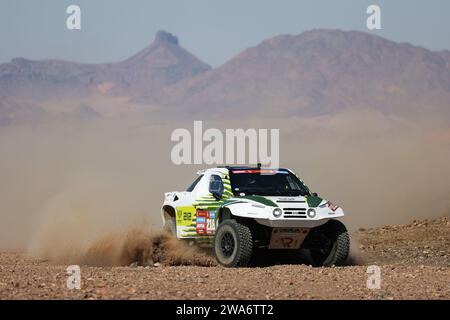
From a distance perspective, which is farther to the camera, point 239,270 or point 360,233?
point 360,233

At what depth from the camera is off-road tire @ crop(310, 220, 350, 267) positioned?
57.4 ft

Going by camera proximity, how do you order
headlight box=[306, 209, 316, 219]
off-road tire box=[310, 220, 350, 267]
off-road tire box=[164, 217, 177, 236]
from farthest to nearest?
off-road tire box=[164, 217, 177, 236], off-road tire box=[310, 220, 350, 267], headlight box=[306, 209, 316, 219]

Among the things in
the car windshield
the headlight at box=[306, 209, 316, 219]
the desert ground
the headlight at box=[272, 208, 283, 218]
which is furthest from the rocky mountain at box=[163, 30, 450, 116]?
the desert ground

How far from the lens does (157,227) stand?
19719 millimetres

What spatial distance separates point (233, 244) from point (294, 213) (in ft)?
3.68

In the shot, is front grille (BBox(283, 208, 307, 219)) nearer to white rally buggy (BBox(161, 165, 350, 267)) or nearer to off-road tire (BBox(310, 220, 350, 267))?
white rally buggy (BBox(161, 165, 350, 267))

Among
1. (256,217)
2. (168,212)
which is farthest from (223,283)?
(168,212)

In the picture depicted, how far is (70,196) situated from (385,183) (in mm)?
40869

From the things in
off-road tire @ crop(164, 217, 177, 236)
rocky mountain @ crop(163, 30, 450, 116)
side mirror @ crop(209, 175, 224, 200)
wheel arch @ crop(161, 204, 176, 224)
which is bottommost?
off-road tire @ crop(164, 217, 177, 236)

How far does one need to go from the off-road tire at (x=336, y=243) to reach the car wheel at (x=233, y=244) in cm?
144
